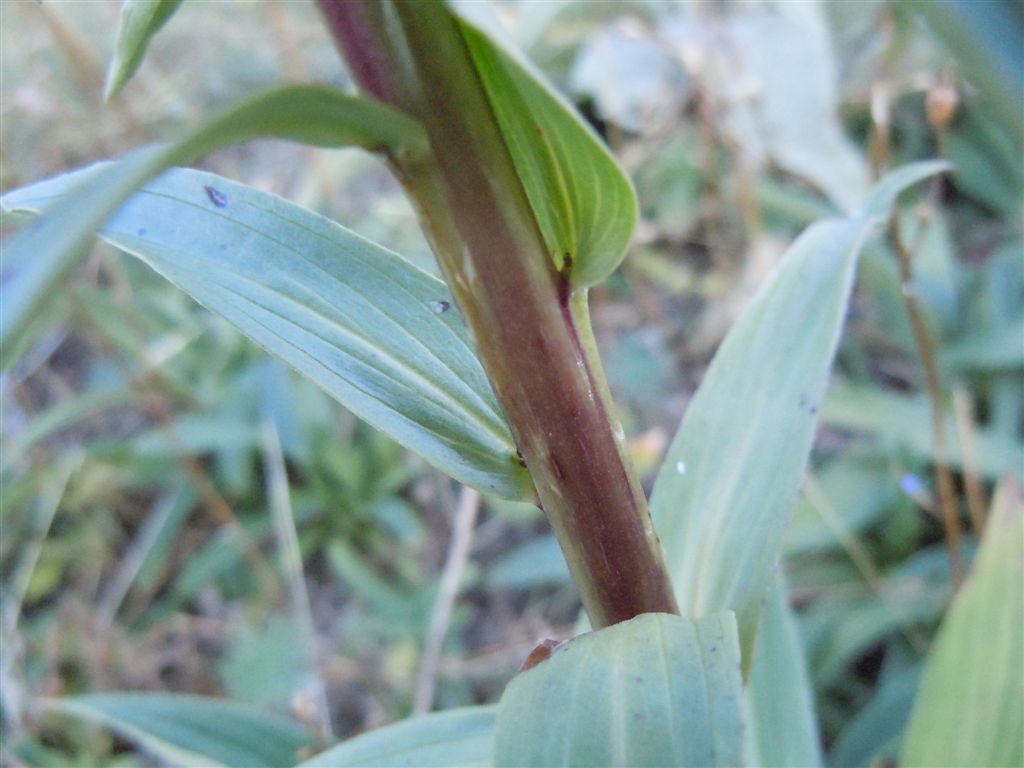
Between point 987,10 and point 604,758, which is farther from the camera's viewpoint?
point 604,758

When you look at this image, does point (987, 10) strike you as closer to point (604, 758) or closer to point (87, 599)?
point (604, 758)

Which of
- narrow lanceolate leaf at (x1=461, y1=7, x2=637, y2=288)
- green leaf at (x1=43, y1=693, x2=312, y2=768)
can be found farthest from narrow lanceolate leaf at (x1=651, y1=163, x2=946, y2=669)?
green leaf at (x1=43, y1=693, x2=312, y2=768)

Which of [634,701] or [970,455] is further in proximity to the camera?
[970,455]

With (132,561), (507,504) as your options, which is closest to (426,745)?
(507,504)

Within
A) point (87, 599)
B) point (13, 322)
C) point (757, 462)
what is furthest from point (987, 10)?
point (87, 599)

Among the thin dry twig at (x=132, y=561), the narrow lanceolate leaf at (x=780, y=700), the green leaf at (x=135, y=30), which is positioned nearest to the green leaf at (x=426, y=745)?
the narrow lanceolate leaf at (x=780, y=700)

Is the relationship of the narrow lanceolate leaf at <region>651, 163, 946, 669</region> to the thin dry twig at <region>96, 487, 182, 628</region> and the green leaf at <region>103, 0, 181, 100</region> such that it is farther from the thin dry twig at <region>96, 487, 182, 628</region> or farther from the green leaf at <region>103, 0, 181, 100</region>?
the thin dry twig at <region>96, 487, 182, 628</region>

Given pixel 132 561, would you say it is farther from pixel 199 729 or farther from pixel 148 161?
pixel 148 161
